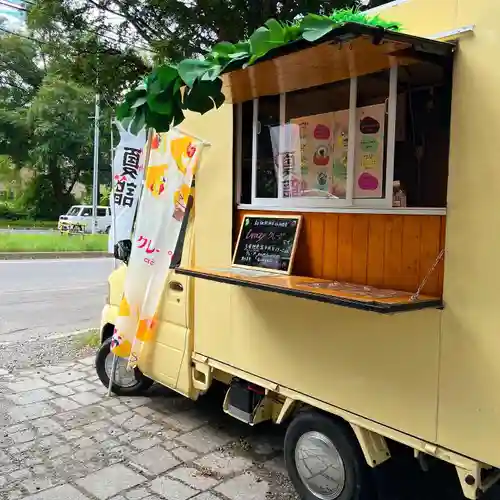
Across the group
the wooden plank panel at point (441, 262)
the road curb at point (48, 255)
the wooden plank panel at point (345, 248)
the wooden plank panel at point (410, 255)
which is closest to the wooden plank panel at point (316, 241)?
the wooden plank panel at point (345, 248)

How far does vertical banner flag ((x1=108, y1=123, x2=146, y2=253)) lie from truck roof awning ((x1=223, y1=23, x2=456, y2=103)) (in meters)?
1.79

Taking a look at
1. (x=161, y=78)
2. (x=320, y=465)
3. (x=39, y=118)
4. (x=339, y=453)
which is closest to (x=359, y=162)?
(x=161, y=78)

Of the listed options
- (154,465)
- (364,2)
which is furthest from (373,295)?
(364,2)

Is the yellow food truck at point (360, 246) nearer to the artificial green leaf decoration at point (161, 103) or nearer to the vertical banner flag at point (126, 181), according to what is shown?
the artificial green leaf decoration at point (161, 103)

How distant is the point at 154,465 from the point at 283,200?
2.04 meters

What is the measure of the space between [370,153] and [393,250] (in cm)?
56

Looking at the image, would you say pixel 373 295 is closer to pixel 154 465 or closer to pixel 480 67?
pixel 480 67

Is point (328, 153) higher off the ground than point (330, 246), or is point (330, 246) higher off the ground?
point (328, 153)

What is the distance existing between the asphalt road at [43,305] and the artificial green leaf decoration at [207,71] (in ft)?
13.7

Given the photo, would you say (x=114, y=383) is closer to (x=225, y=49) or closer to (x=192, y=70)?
(x=192, y=70)

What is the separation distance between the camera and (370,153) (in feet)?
9.55

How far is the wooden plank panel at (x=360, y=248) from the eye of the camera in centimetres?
294

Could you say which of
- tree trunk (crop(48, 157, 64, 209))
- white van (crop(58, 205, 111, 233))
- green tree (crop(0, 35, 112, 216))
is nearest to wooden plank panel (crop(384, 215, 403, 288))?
white van (crop(58, 205, 111, 233))

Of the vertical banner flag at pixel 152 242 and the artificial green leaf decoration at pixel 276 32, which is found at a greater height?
the artificial green leaf decoration at pixel 276 32
